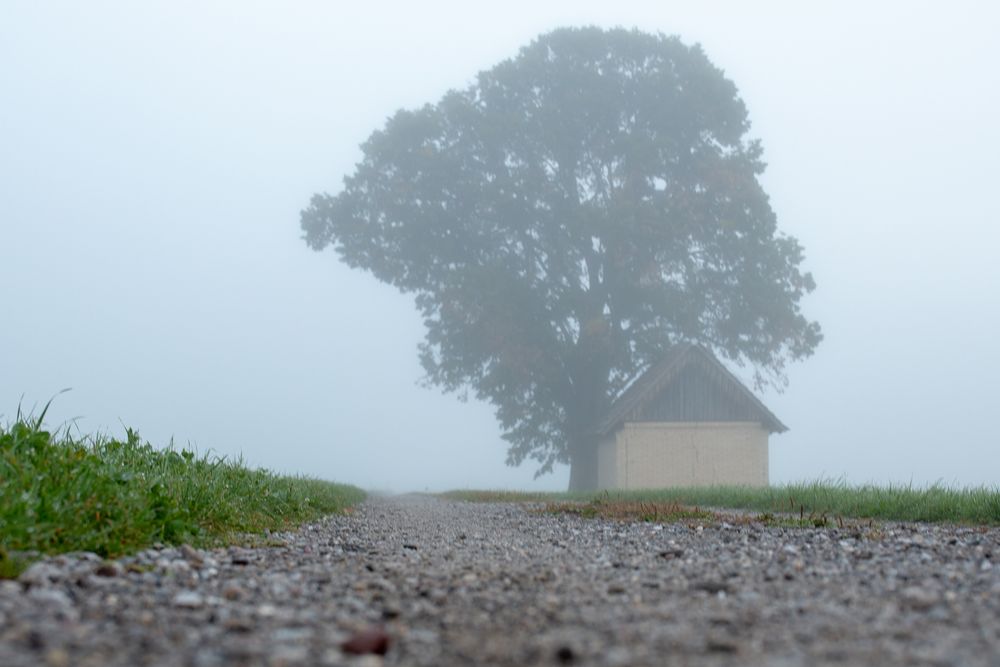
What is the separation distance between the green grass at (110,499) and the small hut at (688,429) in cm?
2507

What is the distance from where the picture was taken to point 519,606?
157 inches

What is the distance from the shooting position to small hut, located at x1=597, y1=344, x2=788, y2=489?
1331 inches

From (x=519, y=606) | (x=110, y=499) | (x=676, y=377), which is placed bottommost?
(x=519, y=606)

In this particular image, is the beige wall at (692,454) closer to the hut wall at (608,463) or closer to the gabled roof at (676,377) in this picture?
the hut wall at (608,463)

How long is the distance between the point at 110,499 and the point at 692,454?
30.2 metres

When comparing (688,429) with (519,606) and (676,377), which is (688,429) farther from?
(519,606)

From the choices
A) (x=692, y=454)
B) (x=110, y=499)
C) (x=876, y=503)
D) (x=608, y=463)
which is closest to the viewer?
(x=110, y=499)

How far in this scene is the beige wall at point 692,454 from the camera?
112 ft

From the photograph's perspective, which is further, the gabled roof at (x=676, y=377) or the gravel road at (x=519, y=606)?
the gabled roof at (x=676, y=377)

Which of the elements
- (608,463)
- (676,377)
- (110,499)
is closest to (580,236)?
(676,377)

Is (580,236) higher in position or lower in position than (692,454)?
higher

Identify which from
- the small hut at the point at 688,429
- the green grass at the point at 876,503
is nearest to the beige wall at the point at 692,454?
the small hut at the point at 688,429

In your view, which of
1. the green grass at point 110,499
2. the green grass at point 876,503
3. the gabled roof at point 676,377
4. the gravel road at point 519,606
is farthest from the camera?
the gabled roof at point 676,377

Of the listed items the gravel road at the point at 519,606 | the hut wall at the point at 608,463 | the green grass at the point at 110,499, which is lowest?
the gravel road at the point at 519,606
